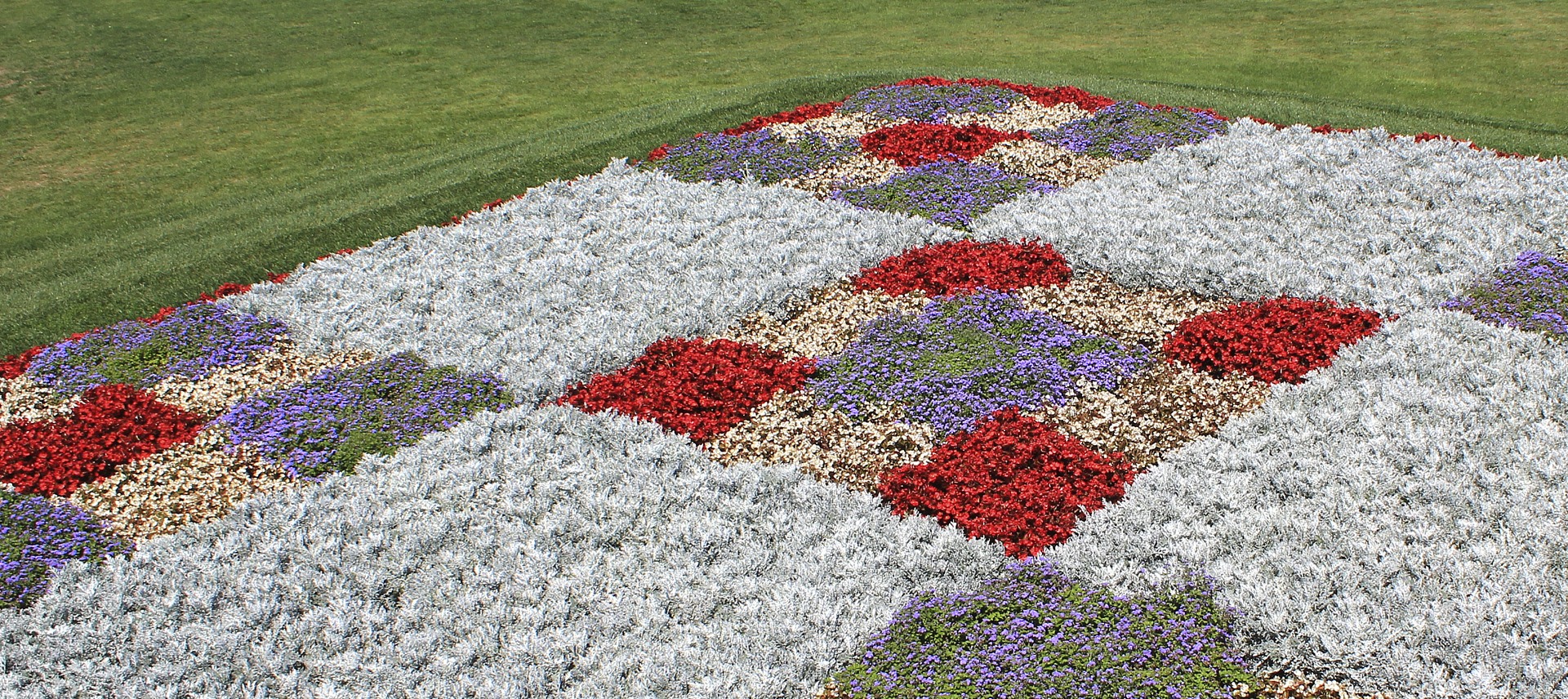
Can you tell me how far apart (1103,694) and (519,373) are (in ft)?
22.0

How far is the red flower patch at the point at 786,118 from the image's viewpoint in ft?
56.4

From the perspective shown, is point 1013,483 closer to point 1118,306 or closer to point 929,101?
point 1118,306

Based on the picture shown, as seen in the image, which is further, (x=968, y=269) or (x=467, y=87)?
(x=467, y=87)

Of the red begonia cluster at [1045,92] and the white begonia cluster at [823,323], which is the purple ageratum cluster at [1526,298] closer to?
the white begonia cluster at [823,323]

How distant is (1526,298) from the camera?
10.3 meters

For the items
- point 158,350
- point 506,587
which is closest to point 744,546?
point 506,587

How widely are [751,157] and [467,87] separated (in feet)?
43.5

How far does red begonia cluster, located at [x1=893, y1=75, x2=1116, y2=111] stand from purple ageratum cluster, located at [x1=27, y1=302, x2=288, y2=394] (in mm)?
12271

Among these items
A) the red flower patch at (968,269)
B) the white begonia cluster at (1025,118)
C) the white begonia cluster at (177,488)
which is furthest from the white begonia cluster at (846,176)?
the white begonia cluster at (177,488)

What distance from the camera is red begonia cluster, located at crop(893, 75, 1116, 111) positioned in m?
17.6

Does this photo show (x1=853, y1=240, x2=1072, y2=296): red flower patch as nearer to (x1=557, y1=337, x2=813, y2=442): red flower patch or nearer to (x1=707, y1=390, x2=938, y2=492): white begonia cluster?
(x1=557, y1=337, x2=813, y2=442): red flower patch

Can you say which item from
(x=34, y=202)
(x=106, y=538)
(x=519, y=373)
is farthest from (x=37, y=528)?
(x=34, y=202)

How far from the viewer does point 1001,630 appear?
670 cm

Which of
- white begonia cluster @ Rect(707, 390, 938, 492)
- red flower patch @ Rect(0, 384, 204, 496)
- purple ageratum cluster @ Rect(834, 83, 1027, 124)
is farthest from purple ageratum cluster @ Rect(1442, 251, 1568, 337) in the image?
red flower patch @ Rect(0, 384, 204, 496)
